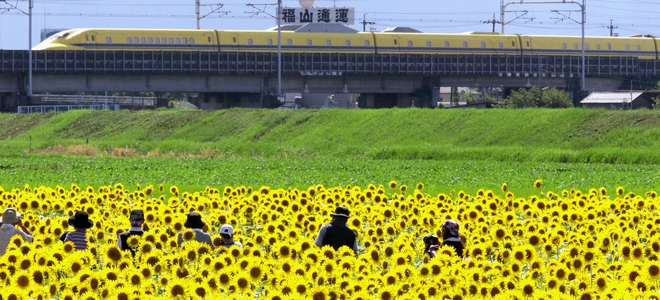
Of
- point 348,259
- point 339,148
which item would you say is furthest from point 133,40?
point 348,259

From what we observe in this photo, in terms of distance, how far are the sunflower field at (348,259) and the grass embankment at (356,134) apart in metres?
33.9

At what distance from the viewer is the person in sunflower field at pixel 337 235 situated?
15984 millimetres

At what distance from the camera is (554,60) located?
10038 cm

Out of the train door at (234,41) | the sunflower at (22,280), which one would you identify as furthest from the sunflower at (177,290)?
the train door at (234,41)

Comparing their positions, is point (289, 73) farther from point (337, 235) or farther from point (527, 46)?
point (337, 235)

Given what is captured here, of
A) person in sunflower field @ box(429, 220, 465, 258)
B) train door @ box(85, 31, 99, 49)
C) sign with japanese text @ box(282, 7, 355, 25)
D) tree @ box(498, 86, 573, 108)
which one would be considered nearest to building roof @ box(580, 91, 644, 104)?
tree @ box(498, 86, 573, 108)

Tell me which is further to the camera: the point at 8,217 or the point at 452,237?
the point at 8,217

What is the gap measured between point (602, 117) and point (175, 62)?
3718cm

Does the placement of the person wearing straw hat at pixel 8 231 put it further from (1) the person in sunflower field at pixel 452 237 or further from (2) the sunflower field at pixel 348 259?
(1) the person in sunflower field at pixel 452 237

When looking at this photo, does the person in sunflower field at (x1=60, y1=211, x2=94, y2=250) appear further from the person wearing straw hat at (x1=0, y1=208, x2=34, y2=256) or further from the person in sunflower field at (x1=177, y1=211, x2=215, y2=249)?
the person in sunflower field at (x1=177, y1=211, x2=215, y2=249)

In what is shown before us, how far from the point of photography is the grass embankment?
192 feet

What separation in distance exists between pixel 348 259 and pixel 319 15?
10839cm

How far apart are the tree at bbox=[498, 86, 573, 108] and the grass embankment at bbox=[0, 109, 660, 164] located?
1513cm

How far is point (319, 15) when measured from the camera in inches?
4751
